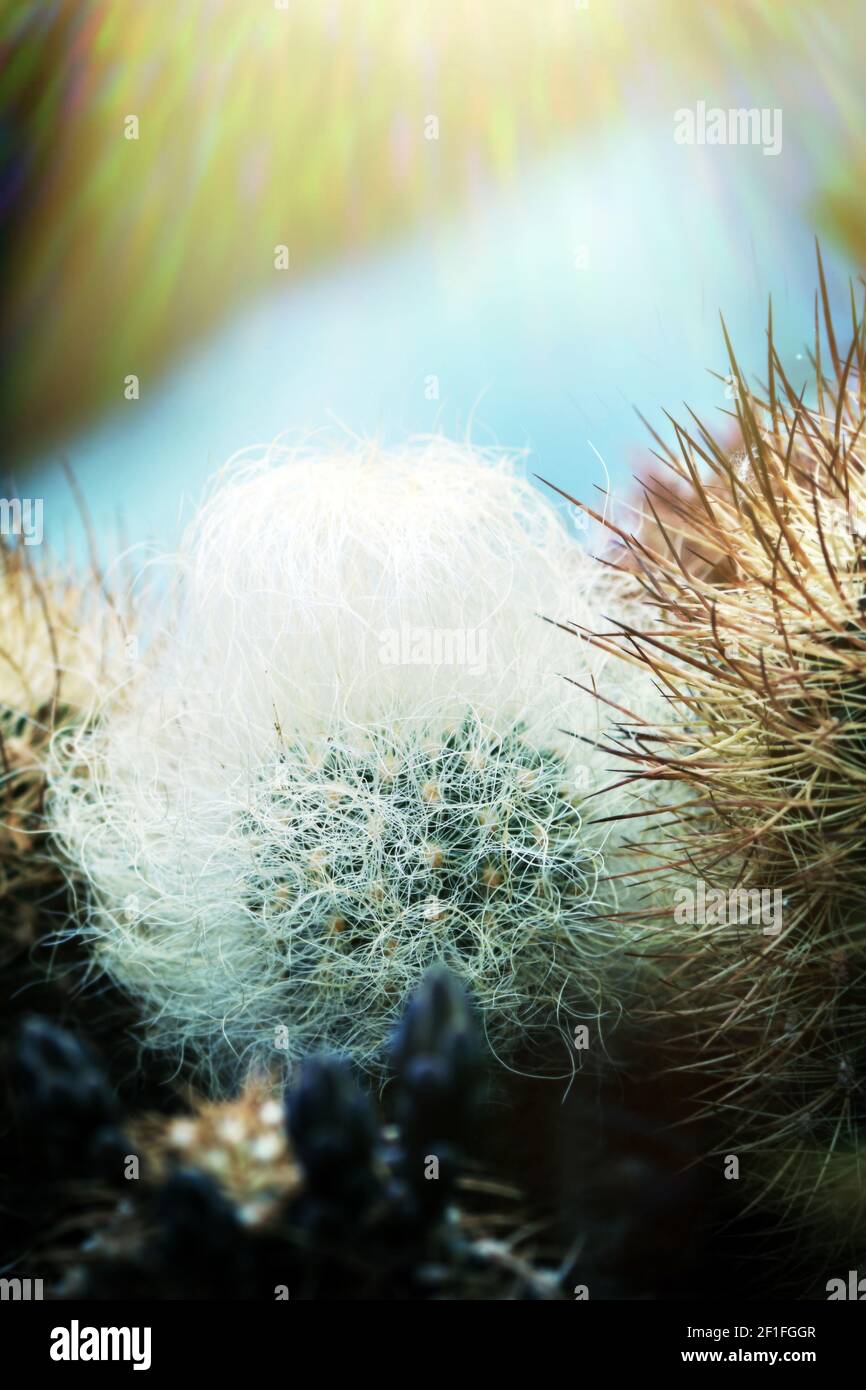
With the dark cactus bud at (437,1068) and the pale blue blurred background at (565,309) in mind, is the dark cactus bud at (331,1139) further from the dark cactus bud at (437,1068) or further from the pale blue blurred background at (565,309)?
the pale blue blurred background at (565,309)

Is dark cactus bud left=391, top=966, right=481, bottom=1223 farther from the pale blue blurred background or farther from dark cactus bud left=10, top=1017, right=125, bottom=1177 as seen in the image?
the pale blue blurred background
